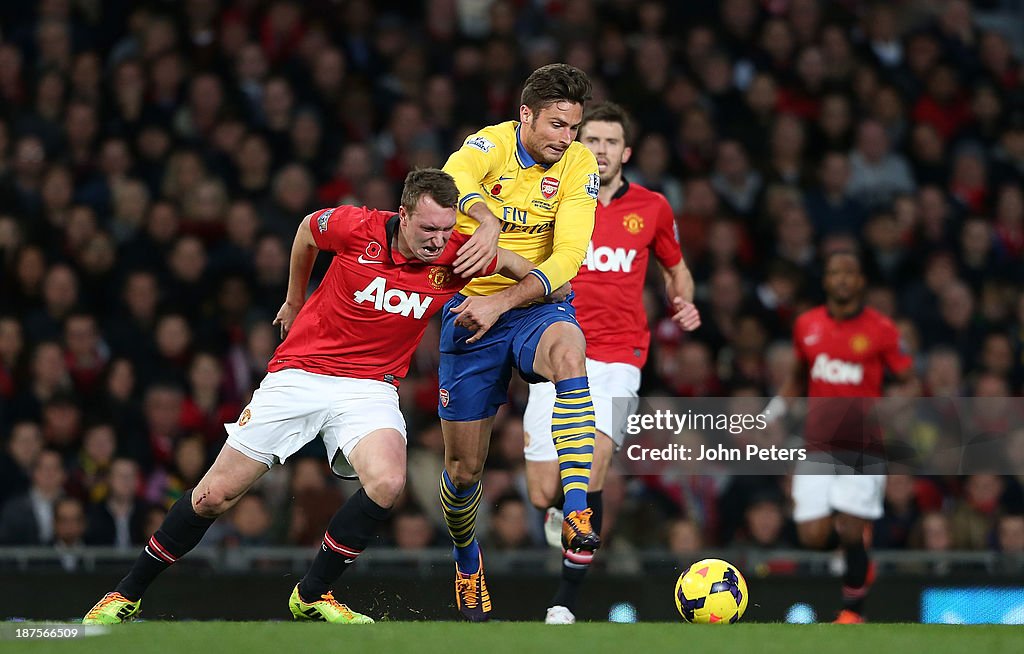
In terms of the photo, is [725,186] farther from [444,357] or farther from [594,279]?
[444,357]

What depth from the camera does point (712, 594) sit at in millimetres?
6715

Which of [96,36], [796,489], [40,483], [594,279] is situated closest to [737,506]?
[796,489]

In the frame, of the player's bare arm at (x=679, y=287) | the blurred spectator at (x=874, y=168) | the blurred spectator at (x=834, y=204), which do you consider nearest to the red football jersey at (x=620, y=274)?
the player's bare arm at (x=679, y=287)

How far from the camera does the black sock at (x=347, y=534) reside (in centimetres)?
647

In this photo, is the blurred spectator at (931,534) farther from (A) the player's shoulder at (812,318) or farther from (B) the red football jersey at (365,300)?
(B) the red football jersey at (365,300)

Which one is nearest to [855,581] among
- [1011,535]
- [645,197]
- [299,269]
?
[1011,535]

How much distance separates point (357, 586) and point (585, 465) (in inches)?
105

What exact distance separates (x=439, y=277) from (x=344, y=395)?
65 centimetres

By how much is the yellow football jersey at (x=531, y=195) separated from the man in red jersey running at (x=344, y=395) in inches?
9.2

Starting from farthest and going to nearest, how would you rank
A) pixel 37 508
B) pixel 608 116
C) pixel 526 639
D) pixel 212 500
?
1. pixel 37 508
2. pixel 608 116
3. pixel 212 500
4. pixel 526 639

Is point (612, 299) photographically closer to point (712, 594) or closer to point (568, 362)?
point (568, 362)

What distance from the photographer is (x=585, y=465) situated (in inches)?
247

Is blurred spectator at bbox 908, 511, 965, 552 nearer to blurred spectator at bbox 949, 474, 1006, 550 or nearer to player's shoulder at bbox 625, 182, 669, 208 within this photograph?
blurred spectator at bbox 949, 474, 1006, 550

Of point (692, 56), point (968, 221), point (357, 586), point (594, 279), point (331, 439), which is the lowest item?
point (357, 586)
